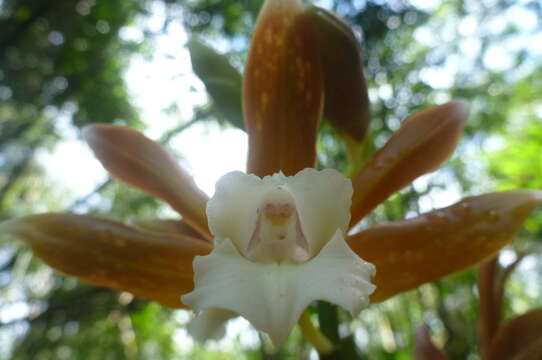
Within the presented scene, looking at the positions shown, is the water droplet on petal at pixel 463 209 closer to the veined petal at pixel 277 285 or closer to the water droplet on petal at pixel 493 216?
the water droplet on petal at pixel 493 216

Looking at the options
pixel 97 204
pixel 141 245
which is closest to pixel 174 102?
pixel 97 204

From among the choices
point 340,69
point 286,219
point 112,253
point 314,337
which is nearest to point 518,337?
point 314,337

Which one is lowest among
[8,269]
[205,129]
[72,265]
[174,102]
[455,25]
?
[8,269]

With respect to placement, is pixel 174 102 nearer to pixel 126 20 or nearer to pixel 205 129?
pixel 205 129

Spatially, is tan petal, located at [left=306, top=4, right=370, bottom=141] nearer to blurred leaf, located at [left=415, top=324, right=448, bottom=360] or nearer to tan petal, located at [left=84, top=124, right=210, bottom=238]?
tan petal, located at [left=84, top=124, right=210, bottom=238]

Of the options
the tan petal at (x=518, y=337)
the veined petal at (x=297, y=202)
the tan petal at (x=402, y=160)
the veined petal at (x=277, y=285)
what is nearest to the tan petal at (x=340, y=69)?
the tan petal at (x=402, y=160)

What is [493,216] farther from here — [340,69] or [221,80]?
[221,80]
